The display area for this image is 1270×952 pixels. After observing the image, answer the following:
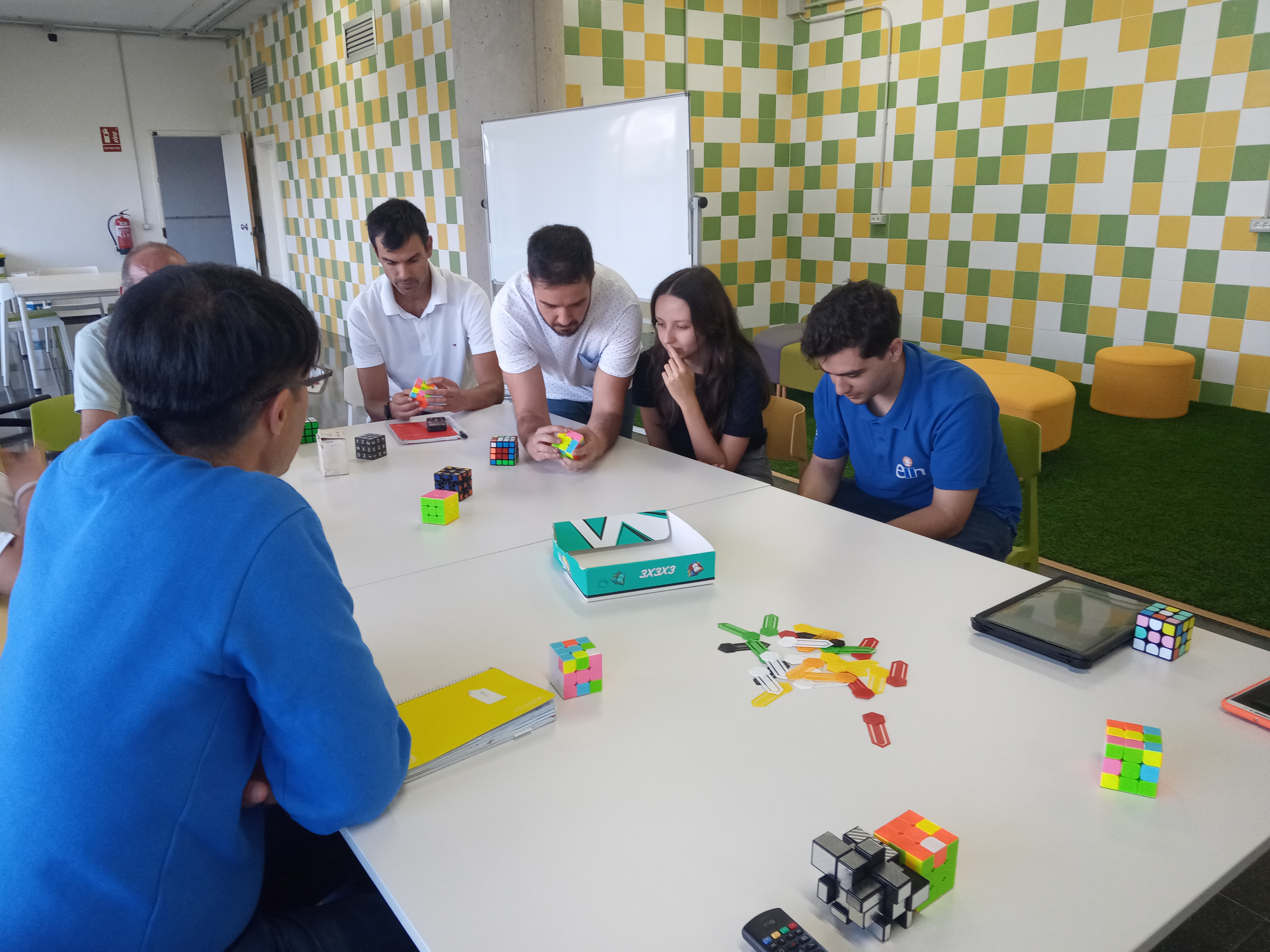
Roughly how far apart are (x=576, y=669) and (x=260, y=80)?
9.39 m

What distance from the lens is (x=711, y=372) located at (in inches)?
101

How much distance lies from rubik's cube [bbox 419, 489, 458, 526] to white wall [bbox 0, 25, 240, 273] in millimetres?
9340

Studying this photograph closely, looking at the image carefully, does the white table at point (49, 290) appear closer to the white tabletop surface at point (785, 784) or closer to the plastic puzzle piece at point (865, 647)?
the white tabletop surface at point (785, 784)

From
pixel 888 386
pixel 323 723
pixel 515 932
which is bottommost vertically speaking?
pixel 515 932

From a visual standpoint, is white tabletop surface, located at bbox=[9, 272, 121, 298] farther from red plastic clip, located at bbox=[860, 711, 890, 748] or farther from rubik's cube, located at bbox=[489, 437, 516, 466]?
red plastic clip, located at bbox=[860, 711, 890, 748]

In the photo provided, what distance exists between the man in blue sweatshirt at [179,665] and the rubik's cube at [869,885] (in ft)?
1.58

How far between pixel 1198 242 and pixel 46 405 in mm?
5501

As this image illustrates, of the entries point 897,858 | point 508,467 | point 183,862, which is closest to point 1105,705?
point 897,858

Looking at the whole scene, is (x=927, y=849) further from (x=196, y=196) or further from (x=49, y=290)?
(x=196, y=196)

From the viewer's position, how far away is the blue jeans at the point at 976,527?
2.07 m

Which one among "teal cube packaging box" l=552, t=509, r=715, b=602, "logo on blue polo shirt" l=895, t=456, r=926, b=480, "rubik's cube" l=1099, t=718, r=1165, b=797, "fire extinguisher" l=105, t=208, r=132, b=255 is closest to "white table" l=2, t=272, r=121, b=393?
A: "fire extinguisher" l=105, t=208, r=132, b=255

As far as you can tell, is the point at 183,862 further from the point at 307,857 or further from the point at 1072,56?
the point at 1072,56

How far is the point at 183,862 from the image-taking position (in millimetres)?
895

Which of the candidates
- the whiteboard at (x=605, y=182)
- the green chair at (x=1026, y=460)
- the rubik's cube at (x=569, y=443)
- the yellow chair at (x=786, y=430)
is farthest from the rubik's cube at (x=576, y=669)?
the whiteboard at (x=605, y=182)
